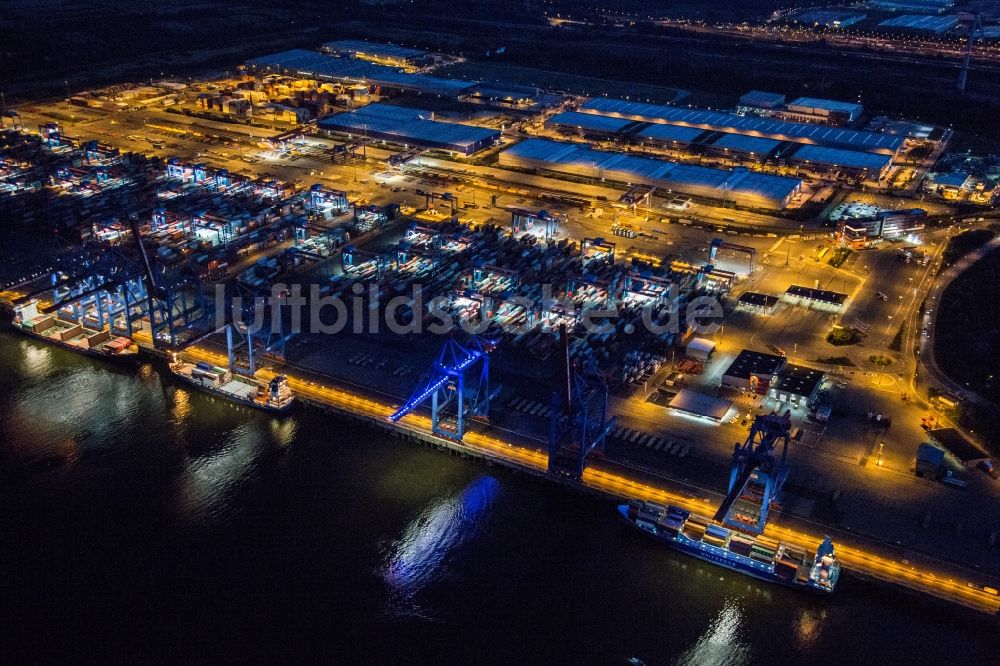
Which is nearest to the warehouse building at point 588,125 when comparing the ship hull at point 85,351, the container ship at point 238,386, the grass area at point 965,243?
the grass area at point 965,243

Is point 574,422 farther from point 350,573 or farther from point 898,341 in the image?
point 898,341

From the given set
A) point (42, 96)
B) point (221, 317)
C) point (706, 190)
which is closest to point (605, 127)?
point (706, 190)

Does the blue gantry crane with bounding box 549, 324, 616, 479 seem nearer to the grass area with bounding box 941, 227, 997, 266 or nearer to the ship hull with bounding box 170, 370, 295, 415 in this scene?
the ship hull with bounding box 170, 370, 295, 415

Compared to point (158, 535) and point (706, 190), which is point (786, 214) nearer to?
point (706, 190)

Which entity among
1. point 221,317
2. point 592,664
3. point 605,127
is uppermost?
point 605,127

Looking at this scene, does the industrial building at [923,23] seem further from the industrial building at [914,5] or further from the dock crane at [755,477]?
the dock crane at [755,477]

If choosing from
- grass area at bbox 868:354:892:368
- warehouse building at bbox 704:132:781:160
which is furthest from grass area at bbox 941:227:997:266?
warehouse building at bbox 704:132:781:160

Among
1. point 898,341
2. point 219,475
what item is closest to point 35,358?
point 219,475
